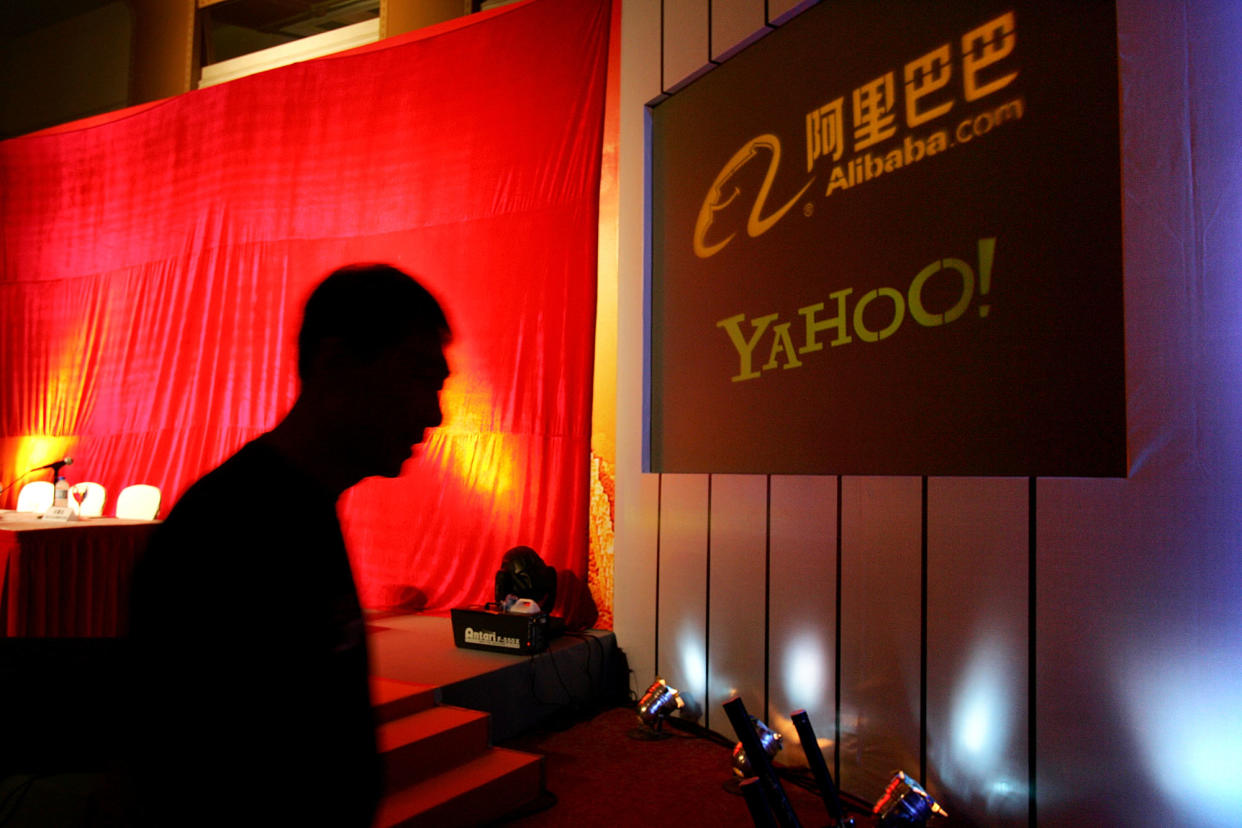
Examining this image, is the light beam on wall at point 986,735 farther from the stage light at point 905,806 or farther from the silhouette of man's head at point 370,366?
the silhouette of man's head at point 370,366

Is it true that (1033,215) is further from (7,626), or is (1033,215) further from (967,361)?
(7,626)

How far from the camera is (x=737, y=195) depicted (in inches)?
150

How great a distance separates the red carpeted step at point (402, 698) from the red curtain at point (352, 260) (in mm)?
1364

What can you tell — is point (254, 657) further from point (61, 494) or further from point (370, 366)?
point (61, 494)

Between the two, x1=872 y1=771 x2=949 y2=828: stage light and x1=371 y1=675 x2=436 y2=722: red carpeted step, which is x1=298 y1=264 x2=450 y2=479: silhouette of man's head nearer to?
x1=872 y1=771 x2=949 y2=828: stage light

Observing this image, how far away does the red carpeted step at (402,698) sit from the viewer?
10.3 ft

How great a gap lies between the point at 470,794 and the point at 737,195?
272 cm

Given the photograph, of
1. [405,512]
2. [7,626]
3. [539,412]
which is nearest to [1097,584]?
[539,412]

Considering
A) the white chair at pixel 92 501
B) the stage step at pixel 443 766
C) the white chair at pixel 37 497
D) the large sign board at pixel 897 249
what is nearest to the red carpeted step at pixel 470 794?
the stage step at pixel 443 766

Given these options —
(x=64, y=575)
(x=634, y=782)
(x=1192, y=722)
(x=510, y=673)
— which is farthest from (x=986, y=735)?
(x=64, y=575)

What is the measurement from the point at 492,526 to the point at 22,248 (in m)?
→ 6.46

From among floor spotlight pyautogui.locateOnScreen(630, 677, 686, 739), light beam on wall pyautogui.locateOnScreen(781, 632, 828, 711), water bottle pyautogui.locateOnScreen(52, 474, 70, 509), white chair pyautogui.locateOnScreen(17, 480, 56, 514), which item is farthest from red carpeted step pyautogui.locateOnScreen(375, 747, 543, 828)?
white chair pyautogui.locateOnScreen(17, 480, 56, 514)

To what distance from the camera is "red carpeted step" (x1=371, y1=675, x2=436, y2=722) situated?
10.3 ft

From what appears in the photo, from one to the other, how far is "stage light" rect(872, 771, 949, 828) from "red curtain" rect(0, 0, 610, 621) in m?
2.33
